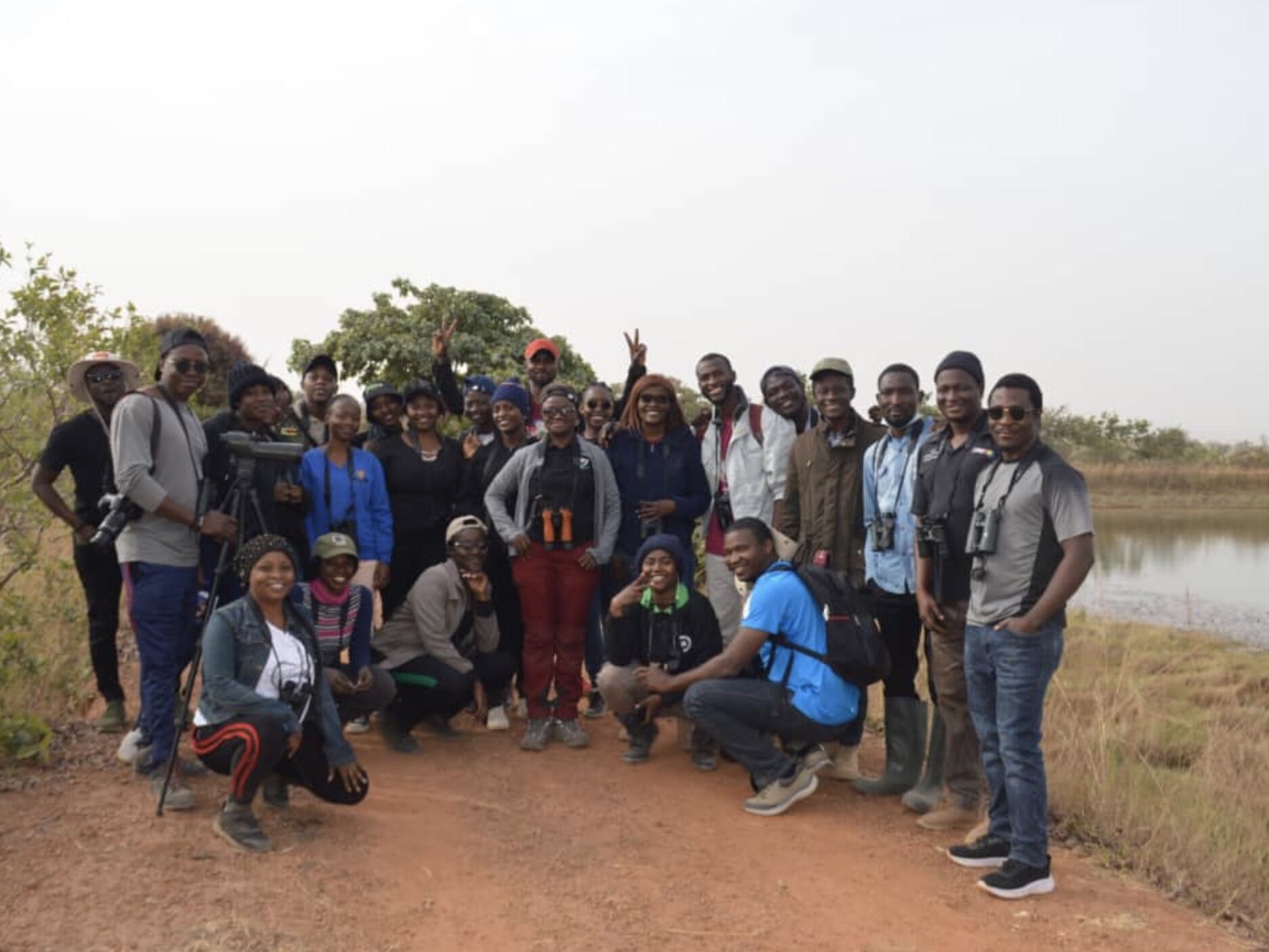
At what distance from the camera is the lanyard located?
5.44 metres

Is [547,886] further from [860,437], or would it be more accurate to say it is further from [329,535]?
[860,437]

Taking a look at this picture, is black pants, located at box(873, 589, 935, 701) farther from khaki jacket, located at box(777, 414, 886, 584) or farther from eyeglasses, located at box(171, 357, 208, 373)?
eyeglasses, located at box(171, 357, 208, 373)

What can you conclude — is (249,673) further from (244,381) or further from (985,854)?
(985,854)

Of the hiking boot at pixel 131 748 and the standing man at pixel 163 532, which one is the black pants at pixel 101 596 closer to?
the hiking boot at pixel 131 748

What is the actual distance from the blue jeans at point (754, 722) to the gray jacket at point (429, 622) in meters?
1.46

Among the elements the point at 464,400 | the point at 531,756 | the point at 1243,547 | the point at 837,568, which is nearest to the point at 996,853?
the point at 837,568

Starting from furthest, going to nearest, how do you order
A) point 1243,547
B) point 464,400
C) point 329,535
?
point 1243,547
point 464,400
point 329,535

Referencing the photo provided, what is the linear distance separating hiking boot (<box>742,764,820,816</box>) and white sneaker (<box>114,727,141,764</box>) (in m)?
2.89

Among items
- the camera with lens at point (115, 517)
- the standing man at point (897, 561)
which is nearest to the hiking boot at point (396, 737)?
the camera with lens at point (115, 517)

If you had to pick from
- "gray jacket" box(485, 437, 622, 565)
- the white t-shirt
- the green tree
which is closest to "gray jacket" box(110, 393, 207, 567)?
the white t-shirt

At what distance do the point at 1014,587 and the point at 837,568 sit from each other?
139cm

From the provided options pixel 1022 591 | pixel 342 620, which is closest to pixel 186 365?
pixel 342 620

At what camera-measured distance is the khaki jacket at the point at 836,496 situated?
5.21m

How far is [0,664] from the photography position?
5.38 m
